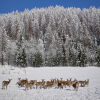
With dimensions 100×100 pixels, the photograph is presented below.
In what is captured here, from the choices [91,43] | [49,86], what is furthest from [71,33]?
[49,86]

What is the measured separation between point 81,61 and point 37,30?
52814mm

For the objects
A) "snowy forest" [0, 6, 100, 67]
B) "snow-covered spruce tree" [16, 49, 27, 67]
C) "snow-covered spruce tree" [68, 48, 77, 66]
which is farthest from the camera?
"snow-covered spruce tree" [68, 48, 77, 66]

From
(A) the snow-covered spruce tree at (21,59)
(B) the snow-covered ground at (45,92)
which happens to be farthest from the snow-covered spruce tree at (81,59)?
(B) the snow-covered ground at (45,92)

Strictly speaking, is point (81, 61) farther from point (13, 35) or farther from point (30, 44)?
point (13, 35)

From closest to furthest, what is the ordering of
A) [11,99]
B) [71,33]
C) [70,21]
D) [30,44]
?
[11,99], [30,44], [71,33], [70,21]

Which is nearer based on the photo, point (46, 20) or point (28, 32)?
point (28, 32)

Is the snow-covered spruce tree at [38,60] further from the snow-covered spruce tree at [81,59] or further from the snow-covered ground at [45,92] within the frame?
the snow-covered ground at [45,92]

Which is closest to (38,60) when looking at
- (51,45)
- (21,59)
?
(21,59)

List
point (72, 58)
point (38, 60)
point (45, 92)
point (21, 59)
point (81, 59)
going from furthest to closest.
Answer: point (72, 58) → point (38, 60) → point (81, 59) → point (21, 59) → point (45, 92)

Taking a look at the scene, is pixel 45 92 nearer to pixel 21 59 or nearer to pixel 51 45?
pixel 21 59

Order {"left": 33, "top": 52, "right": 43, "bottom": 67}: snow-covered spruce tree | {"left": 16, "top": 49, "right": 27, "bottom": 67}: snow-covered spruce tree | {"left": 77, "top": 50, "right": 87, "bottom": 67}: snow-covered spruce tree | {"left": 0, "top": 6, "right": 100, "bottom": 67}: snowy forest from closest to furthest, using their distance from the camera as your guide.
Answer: {"left": 16, "top": 49, "right": 27, "bottom": 67}: snow-covered spruce tree
{"left": 77, "top": 50, "right": 87, "bottom": 67}: snow-covered spruce tree
{"left": 0, "top": 6, "right": 100, "bottom": 67}: snowy forest
{"left": 33, "top": 52, "right": 43, "bottom": 67}: snow-covered spruce tree

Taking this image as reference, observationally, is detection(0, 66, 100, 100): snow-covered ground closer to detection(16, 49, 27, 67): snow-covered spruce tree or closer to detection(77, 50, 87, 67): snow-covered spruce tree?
detection(16, 49, 27, 67): snow-covered spruce tree

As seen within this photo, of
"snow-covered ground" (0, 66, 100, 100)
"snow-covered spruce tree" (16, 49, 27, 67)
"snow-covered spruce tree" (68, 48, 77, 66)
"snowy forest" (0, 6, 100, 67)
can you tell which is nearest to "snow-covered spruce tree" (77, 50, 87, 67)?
"snowy forest" (0, 6, 100, 67)

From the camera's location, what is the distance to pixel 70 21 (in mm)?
118500
